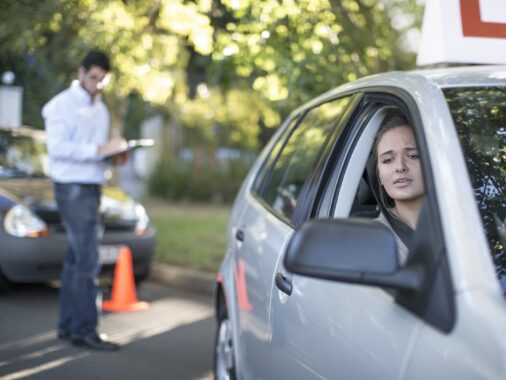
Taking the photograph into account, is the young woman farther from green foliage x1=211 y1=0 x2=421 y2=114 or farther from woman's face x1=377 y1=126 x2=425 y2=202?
green foliage x1=211 y1=0 x2=421 y2=114

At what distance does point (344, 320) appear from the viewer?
213 cm

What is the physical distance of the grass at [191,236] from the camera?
27.6 ft

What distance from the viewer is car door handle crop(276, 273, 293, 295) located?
257cm

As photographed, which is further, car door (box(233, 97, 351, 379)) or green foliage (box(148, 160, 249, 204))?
green foliage (box(148, 160, 249, 204))

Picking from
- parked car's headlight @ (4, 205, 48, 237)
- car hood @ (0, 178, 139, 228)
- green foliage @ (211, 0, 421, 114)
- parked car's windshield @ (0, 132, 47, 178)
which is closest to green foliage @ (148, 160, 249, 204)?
parked car's windshield @ (0, 132, 47, 178)

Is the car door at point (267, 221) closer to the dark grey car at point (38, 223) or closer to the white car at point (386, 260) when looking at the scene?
the white car at point (386, 260)

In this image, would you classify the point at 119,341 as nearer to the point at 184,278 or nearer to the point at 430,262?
the point at 184,278

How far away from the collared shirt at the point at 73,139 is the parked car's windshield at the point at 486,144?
3.24m

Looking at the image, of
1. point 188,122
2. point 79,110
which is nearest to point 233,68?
point 79,110

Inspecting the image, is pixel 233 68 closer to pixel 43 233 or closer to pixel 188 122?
pixel 43 233

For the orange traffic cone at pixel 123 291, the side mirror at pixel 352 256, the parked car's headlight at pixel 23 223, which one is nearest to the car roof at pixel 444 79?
the side mirror at pixel 352 256

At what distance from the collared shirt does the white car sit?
75.6 inches

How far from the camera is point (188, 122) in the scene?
20.0 meters

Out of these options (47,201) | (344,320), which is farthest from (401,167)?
(47,201)
